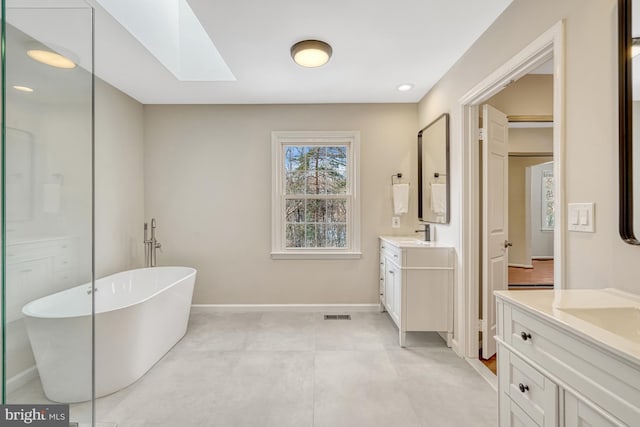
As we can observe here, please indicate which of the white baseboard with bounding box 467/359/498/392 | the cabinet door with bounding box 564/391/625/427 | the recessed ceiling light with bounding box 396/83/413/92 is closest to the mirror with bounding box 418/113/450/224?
the recessed ceiling light with bounding box 396/83/413/92

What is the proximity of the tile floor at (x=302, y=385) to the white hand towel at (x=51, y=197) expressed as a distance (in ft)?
3.11

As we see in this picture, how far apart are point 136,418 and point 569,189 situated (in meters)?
2.68

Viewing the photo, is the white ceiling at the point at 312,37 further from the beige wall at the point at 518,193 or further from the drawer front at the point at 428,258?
the beige wall at the point at 518,193

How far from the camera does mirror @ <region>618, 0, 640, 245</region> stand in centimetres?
112

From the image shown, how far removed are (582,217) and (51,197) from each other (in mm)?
2656

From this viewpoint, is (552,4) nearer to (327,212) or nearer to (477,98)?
(477,98)

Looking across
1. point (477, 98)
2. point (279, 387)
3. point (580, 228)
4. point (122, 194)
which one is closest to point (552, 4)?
point (477, 98)

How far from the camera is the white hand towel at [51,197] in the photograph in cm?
165

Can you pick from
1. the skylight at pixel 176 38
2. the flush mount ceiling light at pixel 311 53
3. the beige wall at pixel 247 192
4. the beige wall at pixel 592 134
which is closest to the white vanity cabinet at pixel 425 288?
the beige wall at pixel 247 192

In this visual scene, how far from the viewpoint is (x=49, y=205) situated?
1659mm

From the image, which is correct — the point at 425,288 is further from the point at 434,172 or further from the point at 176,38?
the point at 176,38

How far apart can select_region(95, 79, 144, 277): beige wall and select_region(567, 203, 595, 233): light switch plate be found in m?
3.70

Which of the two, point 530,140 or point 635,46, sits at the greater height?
point 530,140

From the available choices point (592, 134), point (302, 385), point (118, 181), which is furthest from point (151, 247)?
point (592, 134)
